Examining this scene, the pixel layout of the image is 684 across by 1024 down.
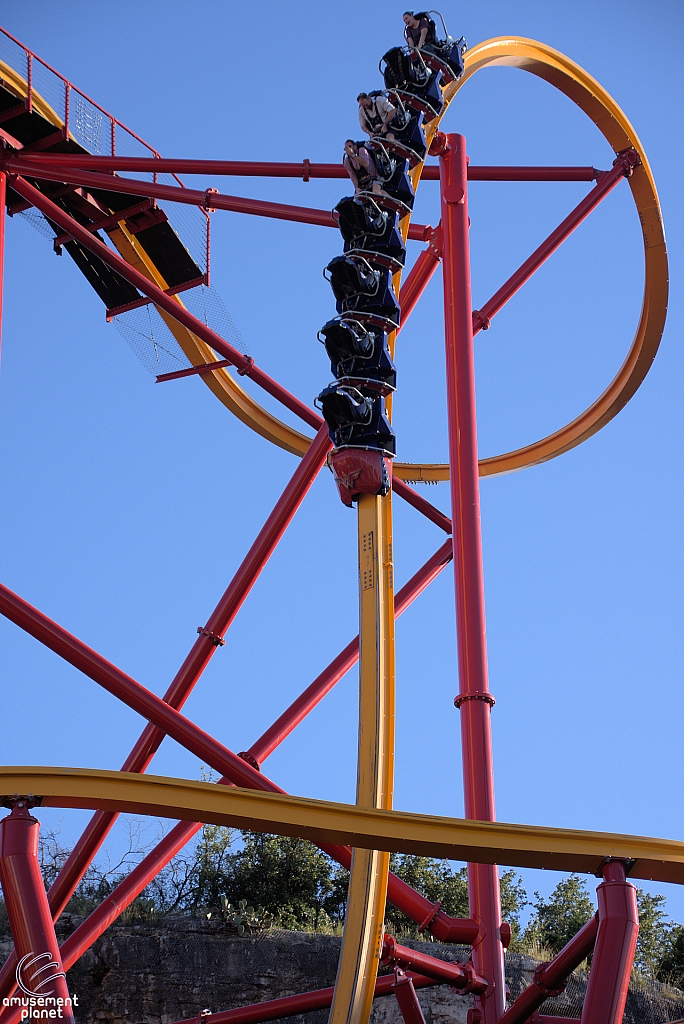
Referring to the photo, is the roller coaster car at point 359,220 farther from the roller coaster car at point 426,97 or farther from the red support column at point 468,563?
the roller coaster car at point 426,97

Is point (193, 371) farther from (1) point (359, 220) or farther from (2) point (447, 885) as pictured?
(2) point (447, 885)

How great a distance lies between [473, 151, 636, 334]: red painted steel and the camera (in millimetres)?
9586

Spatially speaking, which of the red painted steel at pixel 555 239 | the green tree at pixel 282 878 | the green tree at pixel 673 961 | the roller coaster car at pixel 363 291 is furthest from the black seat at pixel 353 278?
the green tree at pixel 673 961

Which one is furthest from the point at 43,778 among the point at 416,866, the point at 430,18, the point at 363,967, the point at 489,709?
the point at 416,866

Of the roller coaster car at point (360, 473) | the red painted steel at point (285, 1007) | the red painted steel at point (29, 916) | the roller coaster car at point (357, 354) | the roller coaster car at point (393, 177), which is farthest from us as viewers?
the roller coaster car at point (393, 177)

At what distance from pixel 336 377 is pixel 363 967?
3.26m

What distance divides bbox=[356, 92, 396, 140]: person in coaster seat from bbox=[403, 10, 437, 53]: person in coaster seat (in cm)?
76

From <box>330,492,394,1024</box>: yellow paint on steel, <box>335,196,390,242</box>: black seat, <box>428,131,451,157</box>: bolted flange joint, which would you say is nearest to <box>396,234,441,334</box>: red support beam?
<box>428,131,451,157</box>: bolted flange joint

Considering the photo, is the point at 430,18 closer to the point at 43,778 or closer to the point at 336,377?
the point at 336,377

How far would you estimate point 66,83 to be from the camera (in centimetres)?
935

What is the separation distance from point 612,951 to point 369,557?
104 inches

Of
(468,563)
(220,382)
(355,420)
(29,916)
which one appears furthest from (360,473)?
(220,382)

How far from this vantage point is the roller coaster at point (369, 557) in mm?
4125

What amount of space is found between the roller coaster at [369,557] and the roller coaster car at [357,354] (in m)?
0.01
